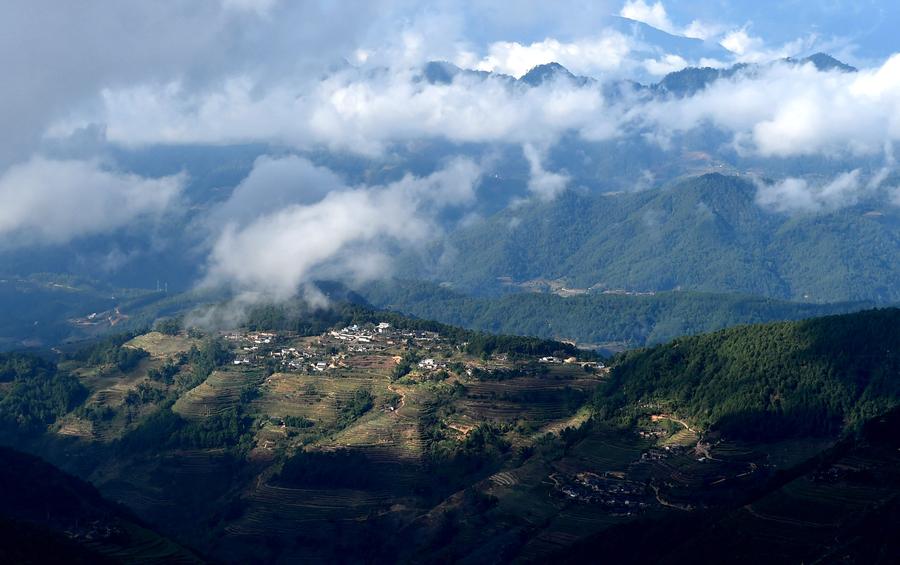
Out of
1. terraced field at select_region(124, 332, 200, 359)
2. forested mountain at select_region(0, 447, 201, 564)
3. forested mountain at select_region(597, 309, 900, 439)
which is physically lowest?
forested mountain at select_region(0, 447, 201, 564)

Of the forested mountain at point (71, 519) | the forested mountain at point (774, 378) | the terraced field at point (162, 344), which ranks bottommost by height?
the forested mountain at point (71, 519)

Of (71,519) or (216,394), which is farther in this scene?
(216,394)

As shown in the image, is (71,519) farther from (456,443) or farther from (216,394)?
(216,394)

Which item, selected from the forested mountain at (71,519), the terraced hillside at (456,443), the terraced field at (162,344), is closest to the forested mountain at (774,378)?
the terraced hillside at (456,443)

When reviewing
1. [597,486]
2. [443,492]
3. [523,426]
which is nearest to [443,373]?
[523,426]

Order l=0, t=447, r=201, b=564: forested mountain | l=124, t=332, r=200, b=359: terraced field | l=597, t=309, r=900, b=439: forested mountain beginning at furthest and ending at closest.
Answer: l=124, t=332, r=200, b=359: terraced field
l=597, t=309, r=900, b=439: forested mountain
l=0, t=447, r=201, b=564: forested mountain

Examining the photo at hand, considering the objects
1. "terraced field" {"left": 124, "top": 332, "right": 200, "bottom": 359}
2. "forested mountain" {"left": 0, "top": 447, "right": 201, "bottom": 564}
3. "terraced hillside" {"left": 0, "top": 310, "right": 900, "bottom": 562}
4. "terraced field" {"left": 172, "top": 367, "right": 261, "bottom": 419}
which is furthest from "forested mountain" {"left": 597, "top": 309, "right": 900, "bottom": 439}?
"terraced field" {"left": 124, "top": 332, "right": 200, "bottom": 359}

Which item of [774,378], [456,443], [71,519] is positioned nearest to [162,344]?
[456,443]

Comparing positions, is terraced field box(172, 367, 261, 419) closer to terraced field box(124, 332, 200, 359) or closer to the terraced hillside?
the terraced hillside

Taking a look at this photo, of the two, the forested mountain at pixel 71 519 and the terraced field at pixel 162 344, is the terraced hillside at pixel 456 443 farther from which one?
the forested mountain at pixel 71 519

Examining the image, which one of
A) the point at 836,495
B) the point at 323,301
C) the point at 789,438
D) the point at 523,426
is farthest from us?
the point at 323,301

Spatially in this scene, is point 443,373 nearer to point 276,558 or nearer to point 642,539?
point 276,558
